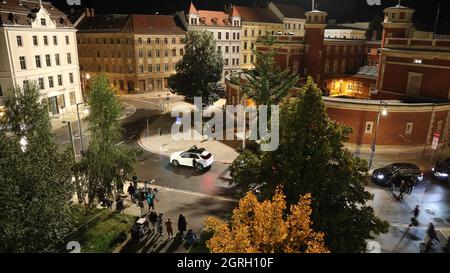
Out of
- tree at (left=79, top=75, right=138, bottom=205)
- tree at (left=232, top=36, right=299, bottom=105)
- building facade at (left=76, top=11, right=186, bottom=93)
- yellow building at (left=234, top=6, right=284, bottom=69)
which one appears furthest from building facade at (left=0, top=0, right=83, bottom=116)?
yellow building at (left=234, top=6, right=284, bottom=69)

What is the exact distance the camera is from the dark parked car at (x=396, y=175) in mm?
25688

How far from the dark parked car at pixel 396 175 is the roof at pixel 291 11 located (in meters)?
59.2

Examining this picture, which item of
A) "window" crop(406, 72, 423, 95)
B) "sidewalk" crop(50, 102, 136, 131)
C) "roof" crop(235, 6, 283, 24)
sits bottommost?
"sidewalk" crop(50, 102, 136, 131)

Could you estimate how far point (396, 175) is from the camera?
25828 mm

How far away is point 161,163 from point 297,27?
6195 centimetres

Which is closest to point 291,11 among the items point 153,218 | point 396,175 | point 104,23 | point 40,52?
point 104,23

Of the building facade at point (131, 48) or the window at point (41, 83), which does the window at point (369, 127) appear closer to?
the window at point (41, 83)

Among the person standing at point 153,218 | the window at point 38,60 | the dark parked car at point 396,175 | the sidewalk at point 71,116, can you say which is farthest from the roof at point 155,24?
the dark parked car at point 396,175

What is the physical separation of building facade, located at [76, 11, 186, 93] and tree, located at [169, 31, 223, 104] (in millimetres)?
17917

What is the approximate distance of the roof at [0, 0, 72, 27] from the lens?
3969 cm

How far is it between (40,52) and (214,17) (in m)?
36.6

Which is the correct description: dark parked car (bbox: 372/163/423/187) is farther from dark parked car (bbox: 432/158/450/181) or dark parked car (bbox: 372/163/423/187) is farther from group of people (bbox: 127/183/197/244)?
group of people (bbox: 127/183/197/244)

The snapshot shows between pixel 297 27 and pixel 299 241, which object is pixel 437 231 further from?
pixel 297 27

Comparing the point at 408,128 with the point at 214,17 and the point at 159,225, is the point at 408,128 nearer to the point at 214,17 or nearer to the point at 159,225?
the point at 159,225
